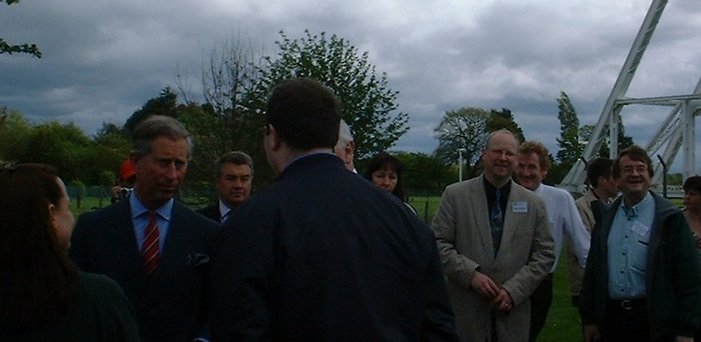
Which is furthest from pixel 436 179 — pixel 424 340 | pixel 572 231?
pixel 424 340

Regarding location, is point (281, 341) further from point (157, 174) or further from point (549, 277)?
point (549, 277)

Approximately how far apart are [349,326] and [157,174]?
166 centimetres

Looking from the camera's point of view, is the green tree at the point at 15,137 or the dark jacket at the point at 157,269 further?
the green tree at the point at 15,137

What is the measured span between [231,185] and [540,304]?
2.45 m

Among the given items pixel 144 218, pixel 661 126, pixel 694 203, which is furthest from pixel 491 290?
pixel 661 126

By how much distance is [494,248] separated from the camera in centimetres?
606

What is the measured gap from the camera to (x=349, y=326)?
9.01 ft

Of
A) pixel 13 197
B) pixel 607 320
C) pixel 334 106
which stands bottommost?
pixel 607 320

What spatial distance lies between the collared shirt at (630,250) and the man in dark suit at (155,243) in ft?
10.1

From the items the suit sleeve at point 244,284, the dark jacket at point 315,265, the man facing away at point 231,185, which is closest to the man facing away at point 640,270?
the man facing away at point 231,185

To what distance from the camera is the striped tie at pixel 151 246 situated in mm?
3881

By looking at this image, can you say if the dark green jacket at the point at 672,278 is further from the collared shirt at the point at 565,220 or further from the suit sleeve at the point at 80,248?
the suit sleeve at the point at 80,248

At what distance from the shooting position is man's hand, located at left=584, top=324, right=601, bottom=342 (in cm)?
630

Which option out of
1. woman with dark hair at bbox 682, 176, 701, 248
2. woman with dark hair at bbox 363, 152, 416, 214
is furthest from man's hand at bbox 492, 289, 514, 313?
woman with dark hair at bbox 682, 176, 701, 248
